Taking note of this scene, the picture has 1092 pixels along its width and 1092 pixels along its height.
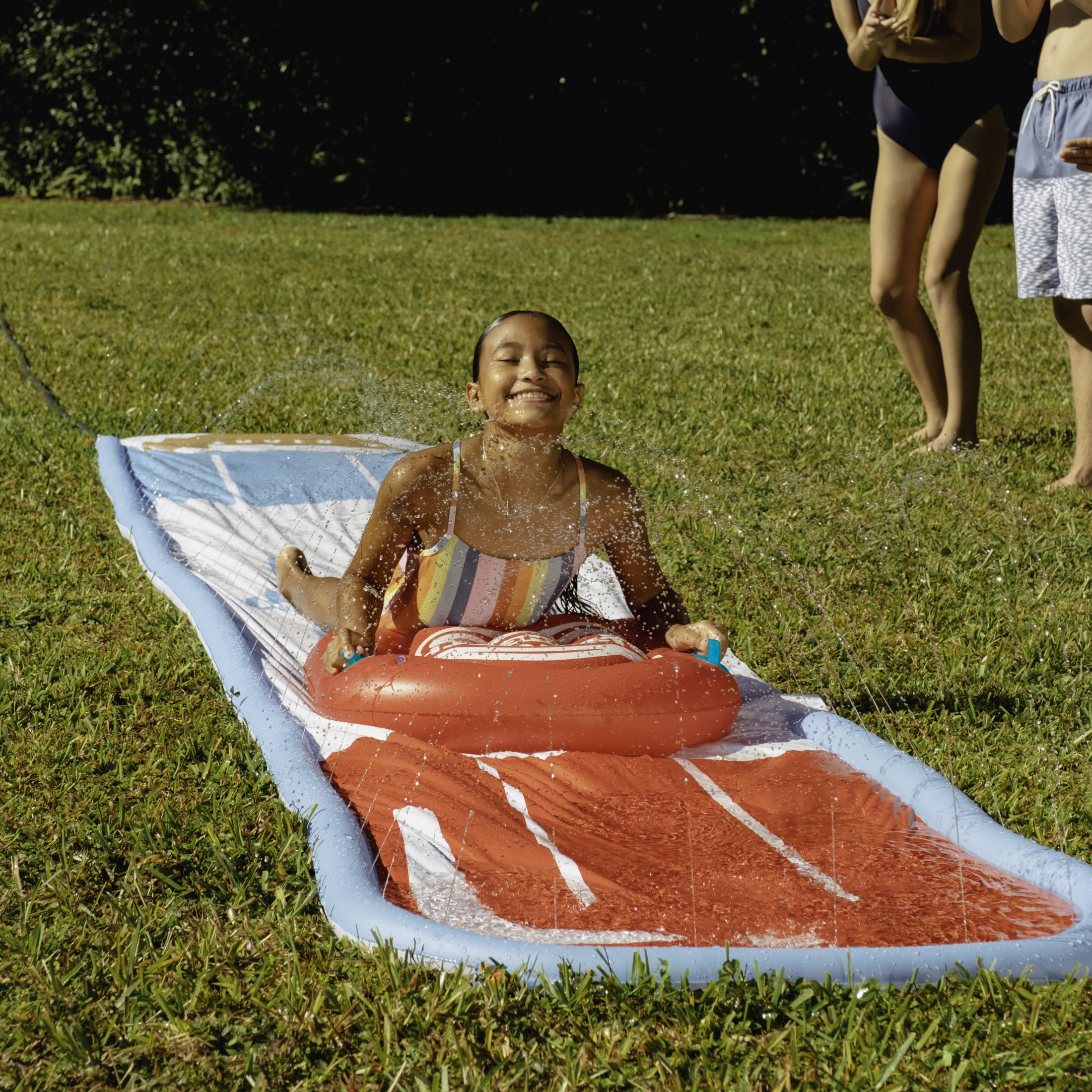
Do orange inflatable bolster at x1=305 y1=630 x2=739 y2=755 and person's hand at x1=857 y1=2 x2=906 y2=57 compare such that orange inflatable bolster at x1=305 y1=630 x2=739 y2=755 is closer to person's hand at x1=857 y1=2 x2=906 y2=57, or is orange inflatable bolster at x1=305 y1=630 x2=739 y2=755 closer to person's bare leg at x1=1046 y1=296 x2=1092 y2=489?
person's bare leg at x1=1046 y1=296 x2=1092 y2=489

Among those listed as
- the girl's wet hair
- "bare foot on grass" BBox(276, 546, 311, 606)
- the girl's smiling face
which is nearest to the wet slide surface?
the girl's smiling face

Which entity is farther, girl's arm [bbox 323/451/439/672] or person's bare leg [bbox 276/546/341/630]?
person's bare leg [bbox 276/546/341/630]

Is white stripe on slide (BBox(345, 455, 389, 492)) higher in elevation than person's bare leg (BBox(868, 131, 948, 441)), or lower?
lower

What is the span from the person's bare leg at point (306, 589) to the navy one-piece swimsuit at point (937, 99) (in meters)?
2.85

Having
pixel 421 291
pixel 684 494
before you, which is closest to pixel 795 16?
pixel 421 291

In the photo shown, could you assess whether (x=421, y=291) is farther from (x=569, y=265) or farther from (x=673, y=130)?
(x=673, y=130)

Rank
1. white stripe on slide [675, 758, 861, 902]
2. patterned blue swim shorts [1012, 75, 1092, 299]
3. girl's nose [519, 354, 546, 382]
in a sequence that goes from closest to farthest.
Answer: white stripe on slide [675, 758, 861, 902], girl's nose [519, 354, 546, 382], patterned blue swim shorts [1012, 75, 1092, 299]

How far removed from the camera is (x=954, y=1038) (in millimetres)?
1825

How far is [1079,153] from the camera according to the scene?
13.5ft

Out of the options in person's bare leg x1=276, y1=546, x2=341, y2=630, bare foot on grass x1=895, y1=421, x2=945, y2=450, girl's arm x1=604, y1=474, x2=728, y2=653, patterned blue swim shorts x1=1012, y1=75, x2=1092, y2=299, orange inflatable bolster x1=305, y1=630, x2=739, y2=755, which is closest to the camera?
orange inflatable bolster x1=305, y1=630, x2=739, y2=755

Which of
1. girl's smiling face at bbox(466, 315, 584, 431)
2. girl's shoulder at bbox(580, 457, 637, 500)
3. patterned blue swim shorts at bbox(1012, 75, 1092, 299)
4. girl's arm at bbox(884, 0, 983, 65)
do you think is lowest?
girl's shoulder at bbox(580, 457, 637, 500)

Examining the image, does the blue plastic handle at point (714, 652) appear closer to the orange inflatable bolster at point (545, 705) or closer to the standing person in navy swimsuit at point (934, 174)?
the orange inflatable bolster at point (545, 705)

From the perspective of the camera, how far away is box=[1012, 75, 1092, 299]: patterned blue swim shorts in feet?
14.0

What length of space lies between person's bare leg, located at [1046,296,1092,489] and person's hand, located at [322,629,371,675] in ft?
9.25
